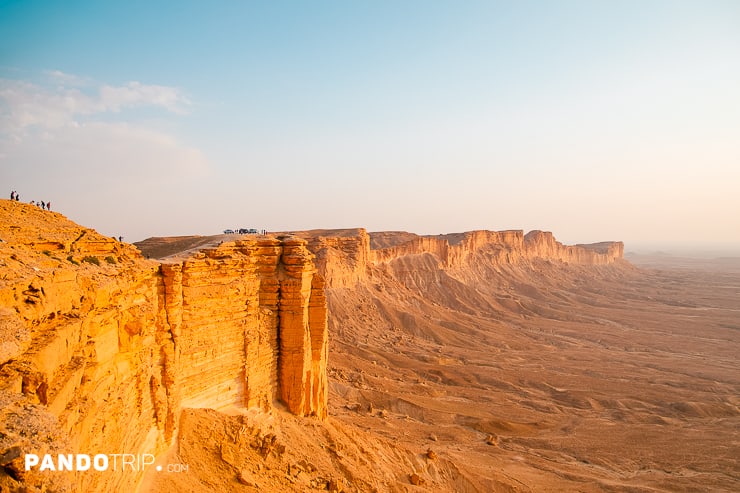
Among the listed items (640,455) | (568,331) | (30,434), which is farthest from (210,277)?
(568,331)

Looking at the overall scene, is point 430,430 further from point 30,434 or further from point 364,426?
point 30,434

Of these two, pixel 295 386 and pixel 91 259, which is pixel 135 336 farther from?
pixel 295 386

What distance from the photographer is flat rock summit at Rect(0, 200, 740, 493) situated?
18.0 feet

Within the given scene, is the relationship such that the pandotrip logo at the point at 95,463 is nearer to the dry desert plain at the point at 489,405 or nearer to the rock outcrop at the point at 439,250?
the dry desert plain at the point at 489,405

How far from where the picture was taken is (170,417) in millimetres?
9602

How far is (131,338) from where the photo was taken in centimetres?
807

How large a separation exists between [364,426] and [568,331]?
36.8 meters

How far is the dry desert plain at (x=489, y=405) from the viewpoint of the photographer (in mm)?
11672

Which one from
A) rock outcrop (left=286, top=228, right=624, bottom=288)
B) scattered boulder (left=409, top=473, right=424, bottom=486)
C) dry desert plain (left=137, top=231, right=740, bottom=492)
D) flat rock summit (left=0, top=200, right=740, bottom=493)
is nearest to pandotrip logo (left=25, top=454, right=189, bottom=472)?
flat rock summit (left=0, top=200, right=740, bottom=493)

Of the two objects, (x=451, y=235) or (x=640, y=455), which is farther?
(x=451, y=235)

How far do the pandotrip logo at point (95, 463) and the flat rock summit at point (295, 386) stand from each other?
0.06m

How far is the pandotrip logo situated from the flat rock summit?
2.5 inches

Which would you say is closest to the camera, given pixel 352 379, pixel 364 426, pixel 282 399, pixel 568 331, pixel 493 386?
pixel 282 399

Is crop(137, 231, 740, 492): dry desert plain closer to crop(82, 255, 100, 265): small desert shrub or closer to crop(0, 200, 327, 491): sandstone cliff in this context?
crop(0, 200, 327, 491): sandstone cliff
